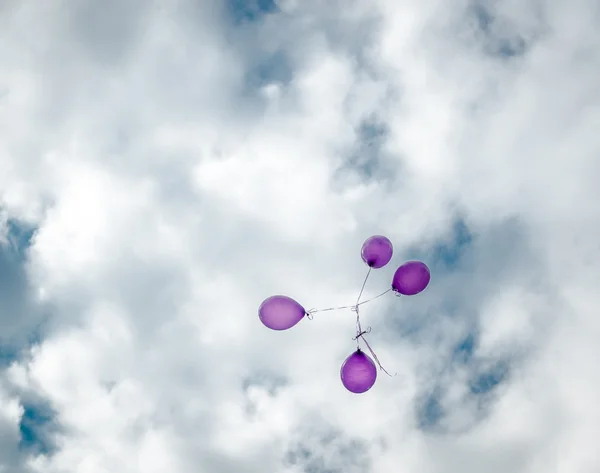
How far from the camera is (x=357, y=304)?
11.9 m

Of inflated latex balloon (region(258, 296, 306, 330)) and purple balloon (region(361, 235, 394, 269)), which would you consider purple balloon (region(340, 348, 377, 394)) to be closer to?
inflated latex balloon (region(258, 296, 306, 330))

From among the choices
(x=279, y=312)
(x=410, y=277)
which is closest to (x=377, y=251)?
(x=410, y=277)

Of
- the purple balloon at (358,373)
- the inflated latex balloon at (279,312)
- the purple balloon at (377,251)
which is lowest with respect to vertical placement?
the purple balloon at (358,373)

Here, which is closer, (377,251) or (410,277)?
(410,277)

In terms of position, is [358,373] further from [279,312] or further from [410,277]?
[410,277]

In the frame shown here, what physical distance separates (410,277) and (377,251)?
103 centimetres

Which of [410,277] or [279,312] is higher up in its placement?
[279,312]

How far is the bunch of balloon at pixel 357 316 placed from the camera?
10680 millimetres

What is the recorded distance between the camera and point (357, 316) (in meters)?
11.7

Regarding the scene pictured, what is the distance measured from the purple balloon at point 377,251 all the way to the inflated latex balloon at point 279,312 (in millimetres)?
2050

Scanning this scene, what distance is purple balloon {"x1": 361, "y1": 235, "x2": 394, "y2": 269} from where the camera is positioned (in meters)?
11.7

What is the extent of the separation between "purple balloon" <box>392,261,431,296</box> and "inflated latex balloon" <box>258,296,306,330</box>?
7.60ft

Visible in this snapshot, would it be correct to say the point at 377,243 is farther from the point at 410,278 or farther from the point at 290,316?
the point at 290,316

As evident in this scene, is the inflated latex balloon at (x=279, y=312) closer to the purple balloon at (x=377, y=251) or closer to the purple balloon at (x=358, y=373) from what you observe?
the purple balloon at (x=358, y=373)
